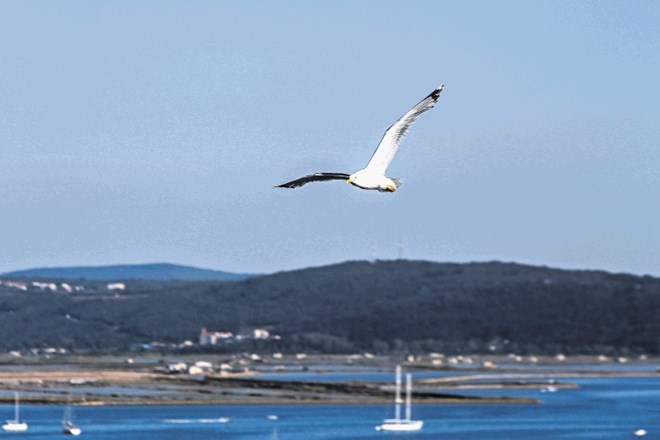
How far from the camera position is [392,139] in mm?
33781

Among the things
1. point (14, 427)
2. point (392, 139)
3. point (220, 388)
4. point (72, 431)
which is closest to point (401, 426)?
point (72, 431)

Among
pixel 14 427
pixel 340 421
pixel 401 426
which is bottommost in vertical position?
pixel 14 427

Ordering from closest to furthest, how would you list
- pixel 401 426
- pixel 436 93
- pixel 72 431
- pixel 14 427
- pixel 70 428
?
1. pixel 436 93
2. pixel 72 431
3. pixel 70 428
4. pixel 14 427
5. pixel 401 426

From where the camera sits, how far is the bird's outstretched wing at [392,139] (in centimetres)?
3331

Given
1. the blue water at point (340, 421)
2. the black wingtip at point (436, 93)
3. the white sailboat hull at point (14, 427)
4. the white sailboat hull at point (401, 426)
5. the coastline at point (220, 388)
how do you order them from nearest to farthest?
the black wingtip at point (436, 93) → the blue water at point (340, 421) → the white sailboat hull at point (14, 427) → the white sailboat hull at point (401, 426) → the coastline at point (220, 388)

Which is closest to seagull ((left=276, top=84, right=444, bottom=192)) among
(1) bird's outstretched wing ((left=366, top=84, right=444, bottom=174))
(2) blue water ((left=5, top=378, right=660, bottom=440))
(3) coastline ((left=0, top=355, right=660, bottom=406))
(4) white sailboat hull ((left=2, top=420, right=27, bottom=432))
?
(1) bird's outstretched wing ((left=366, top=84, right=444, bottom=174))

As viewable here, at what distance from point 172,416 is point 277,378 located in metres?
50.5

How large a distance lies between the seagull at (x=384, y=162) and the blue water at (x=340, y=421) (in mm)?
83724

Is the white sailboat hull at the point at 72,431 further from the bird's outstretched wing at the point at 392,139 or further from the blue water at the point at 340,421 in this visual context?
the bird's outstretched wing at the point at 392,139

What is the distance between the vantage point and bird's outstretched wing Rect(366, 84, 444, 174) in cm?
3331

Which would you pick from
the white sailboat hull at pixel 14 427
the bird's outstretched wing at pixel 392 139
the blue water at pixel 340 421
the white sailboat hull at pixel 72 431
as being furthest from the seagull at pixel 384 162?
the white sailboat hull at pixel 14 427

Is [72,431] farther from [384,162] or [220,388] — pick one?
[384,162]

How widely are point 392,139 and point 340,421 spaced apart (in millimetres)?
101444

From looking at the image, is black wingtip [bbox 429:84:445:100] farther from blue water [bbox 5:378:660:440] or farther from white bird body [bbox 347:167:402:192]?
blue water [bbox 5:378:660:440]
